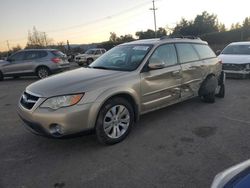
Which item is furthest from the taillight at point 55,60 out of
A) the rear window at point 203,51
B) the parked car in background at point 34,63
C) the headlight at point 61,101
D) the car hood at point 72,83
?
the headlight at point 61,101

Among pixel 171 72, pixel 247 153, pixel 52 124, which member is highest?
pixel 171 72

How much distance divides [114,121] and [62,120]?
0.90 m

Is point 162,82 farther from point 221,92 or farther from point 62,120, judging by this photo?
point 221,92

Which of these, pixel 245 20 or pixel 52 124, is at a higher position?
pixel 245 20

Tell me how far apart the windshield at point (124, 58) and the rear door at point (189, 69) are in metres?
0.98

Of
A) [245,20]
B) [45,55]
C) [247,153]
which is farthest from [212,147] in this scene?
[245,20]

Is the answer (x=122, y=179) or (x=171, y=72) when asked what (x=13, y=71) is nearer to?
(x=171, y=72)

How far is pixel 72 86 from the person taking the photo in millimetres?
4074

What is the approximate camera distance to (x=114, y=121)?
4.34 m

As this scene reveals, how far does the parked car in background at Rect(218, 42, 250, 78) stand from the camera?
10.2 m

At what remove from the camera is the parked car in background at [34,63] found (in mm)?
14117

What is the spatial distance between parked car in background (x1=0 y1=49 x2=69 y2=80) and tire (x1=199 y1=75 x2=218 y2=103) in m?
9.62

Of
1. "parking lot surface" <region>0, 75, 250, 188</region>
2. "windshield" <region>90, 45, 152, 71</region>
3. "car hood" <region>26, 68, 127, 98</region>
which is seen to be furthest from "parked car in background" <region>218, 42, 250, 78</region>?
"car hood" <region>26, 68, 127, 98</region>

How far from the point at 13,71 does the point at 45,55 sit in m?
1.98
